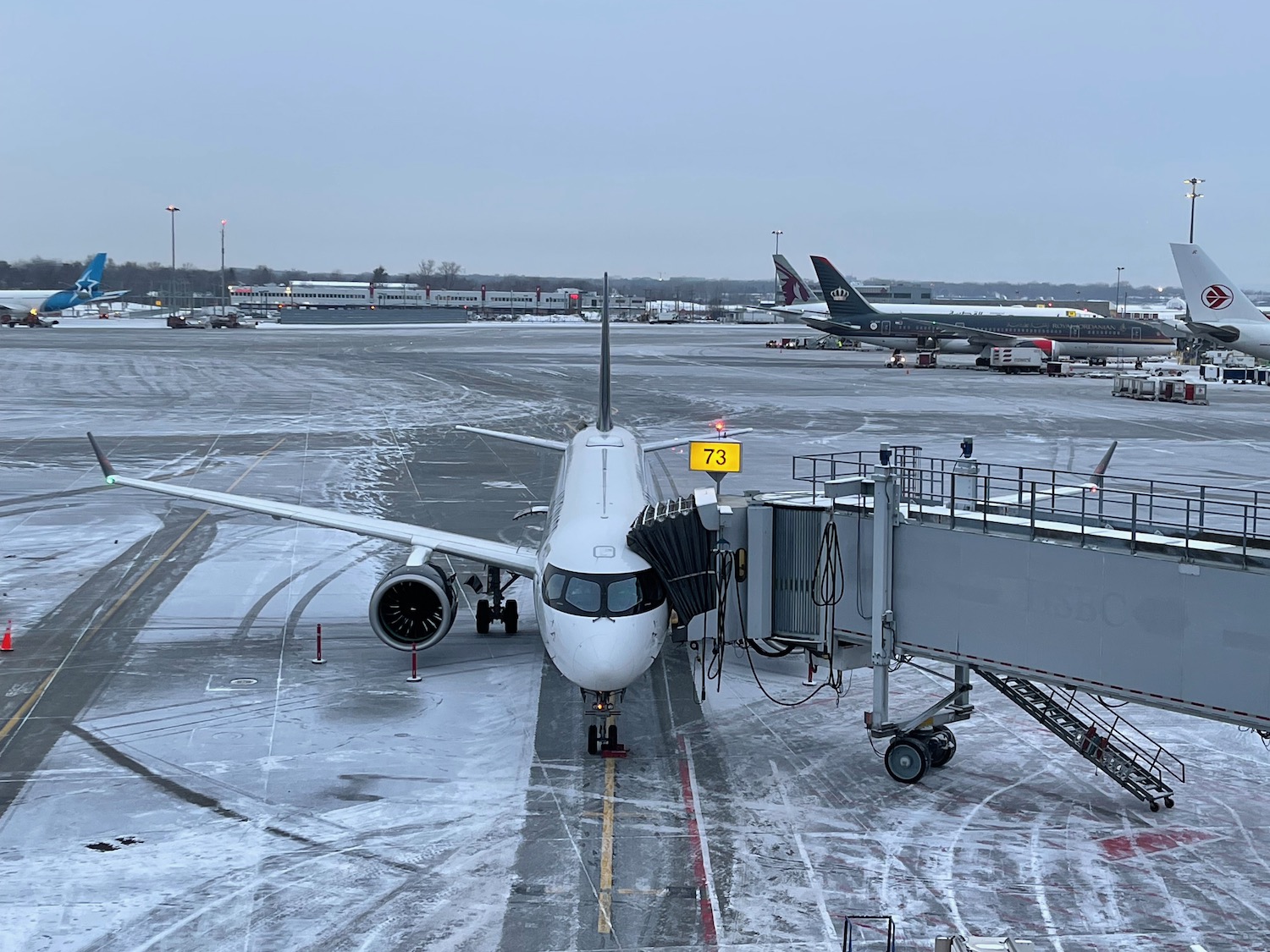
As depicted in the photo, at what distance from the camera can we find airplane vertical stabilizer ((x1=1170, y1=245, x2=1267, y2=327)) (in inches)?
3231

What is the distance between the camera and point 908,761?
20.5 meters

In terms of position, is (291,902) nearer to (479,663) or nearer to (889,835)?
(889,835)

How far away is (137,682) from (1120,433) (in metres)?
53.6

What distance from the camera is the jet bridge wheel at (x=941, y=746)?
823 inches

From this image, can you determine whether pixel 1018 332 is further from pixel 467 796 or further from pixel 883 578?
pixel 467 796

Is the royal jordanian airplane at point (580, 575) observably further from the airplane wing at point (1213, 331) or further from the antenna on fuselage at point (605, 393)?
the airplane wing at point (1213, 331)

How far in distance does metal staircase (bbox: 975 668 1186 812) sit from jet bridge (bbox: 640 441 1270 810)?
37 mm

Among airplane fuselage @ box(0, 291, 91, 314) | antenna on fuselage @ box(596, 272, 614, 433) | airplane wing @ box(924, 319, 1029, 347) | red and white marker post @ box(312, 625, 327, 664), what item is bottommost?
red and white marker post @ box(312, 625, 327, 664)

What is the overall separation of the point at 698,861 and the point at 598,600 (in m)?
4.93

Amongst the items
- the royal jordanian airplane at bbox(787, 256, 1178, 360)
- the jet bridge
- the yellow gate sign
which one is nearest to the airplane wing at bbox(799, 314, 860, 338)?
the royal jordanian airplane at bbox(787, 256, 1178, 360)

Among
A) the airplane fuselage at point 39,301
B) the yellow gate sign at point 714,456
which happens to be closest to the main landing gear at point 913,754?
the yellow gate sign at point 714,456

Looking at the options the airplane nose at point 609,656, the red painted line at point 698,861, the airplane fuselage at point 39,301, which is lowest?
the red painted line at point 698,861

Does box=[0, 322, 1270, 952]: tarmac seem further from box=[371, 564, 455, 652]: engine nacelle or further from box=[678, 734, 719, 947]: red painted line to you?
box=[371, 564, 455, 652]: engine nacelle

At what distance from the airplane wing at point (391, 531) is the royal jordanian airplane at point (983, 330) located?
320ft
